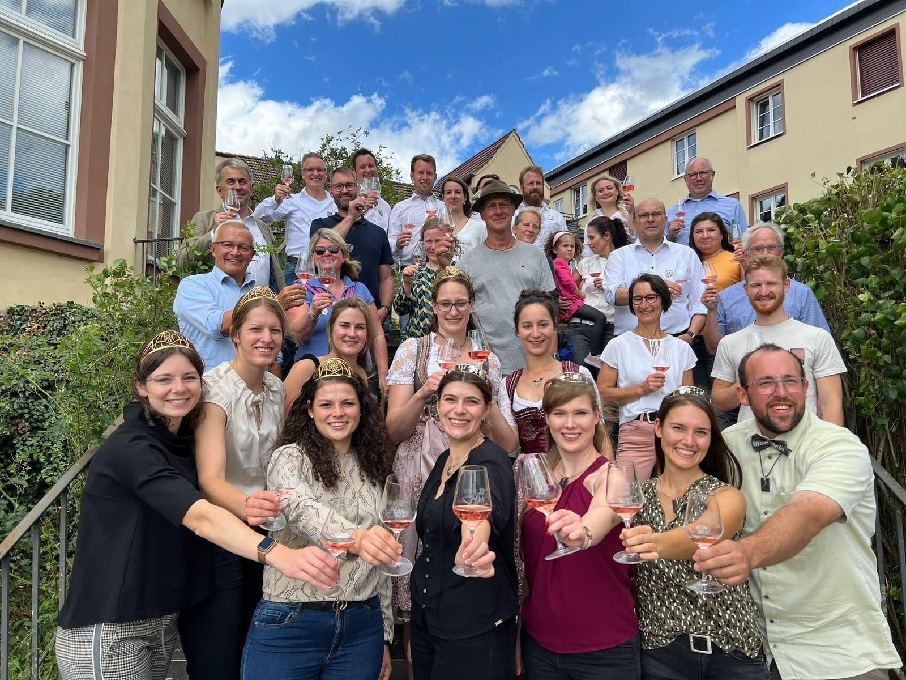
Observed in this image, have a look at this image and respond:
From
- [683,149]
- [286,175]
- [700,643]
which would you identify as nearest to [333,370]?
[700,643]

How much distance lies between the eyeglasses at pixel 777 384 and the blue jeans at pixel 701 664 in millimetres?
1119

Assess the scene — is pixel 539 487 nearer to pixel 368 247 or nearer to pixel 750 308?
pixel 750 308

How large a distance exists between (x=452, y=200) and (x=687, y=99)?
20.1m

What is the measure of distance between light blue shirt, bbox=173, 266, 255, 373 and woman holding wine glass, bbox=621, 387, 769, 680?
284 centimetres

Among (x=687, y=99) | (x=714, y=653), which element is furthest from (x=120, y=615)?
(x=687, y=99)

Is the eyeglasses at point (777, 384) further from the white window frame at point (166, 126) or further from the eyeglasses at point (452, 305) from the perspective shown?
the white window frame at point (166, 126)

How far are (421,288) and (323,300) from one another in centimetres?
106

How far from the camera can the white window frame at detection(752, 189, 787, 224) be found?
67.2 feet

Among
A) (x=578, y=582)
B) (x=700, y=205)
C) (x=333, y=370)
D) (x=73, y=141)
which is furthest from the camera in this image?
(x=73, y=141)

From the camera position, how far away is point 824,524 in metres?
2.62

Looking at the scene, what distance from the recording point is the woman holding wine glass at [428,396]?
11.7 ft

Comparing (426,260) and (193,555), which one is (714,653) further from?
(426,260)

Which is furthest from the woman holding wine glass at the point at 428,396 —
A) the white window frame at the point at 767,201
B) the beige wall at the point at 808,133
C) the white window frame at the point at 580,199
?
the white window frame at the point at 580,199

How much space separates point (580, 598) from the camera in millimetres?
2650
